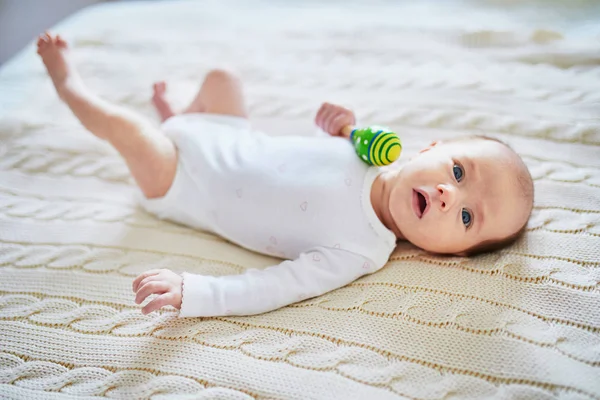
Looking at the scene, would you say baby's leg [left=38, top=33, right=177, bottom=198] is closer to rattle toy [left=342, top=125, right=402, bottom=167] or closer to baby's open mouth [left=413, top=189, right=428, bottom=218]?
rattle toy [left=342, top=125, right=402, bottom=167]

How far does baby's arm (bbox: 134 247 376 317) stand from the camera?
915mm

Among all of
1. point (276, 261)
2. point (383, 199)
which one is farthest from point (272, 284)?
point (383, 199)

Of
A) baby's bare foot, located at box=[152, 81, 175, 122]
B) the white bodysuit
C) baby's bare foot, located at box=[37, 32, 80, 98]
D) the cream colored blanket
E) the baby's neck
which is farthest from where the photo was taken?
baby's bare foot, located at box=[152, 81, 175, 122]

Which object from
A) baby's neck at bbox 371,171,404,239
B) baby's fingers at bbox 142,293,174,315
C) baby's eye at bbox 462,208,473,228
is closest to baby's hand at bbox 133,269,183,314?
baby's fingers at bbox 142,293,174,315

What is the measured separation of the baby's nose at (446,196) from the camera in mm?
964

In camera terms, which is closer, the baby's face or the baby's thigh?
the baby's face

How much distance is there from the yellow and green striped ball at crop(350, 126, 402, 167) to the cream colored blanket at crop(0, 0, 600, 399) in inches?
7.2

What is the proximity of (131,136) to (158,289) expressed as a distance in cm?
39

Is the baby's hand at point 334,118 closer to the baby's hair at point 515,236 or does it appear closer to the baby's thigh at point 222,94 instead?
the baby's thigh at point 222,94

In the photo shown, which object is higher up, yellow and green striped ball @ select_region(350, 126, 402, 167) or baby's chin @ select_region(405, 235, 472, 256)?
yellow and green striped ball @ select_region(350, 126, 402, 167)

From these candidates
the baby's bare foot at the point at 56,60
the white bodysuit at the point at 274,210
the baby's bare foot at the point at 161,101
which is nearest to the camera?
the white bodysuit at the point at 274,210

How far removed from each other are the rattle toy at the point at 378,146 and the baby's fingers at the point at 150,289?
0.48 metres

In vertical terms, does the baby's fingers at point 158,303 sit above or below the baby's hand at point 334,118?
below

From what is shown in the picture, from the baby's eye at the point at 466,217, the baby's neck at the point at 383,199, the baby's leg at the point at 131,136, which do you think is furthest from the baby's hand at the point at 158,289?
the baby's eye at the point at 466,217
